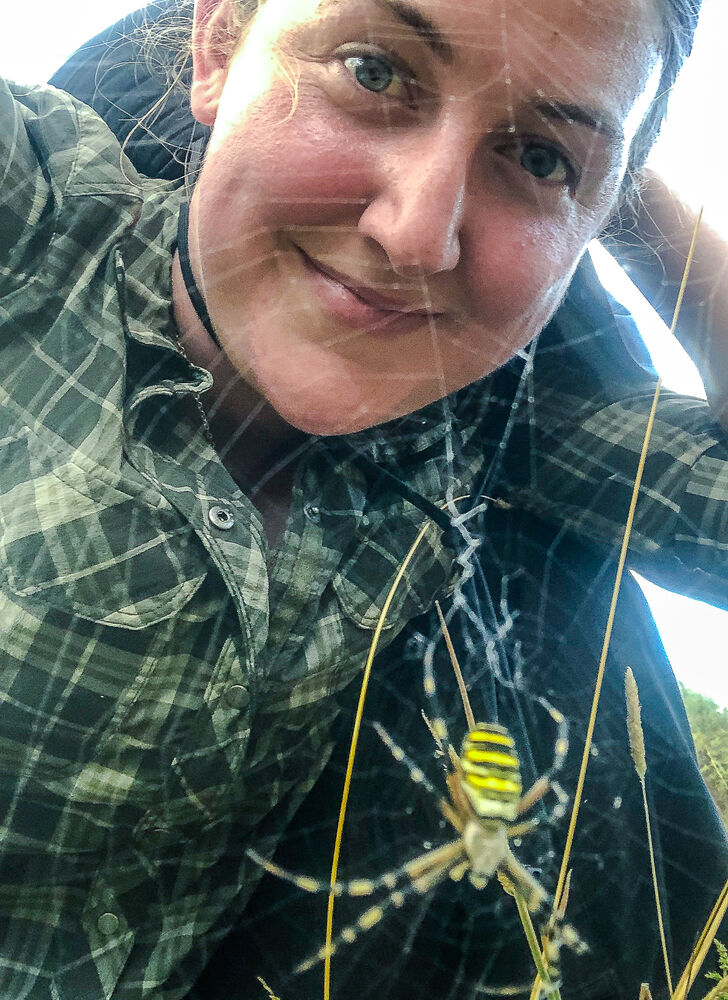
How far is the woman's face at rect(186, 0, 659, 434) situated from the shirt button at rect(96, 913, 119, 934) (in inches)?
10.2

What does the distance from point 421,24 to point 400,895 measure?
→ 1.28ft

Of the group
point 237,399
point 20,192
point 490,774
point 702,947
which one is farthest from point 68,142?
point 702,947

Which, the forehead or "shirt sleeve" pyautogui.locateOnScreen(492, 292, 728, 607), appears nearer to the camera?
the forehead

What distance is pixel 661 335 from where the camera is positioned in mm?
389

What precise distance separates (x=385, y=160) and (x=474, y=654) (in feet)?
0.78

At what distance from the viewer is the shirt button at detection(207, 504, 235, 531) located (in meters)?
0.37

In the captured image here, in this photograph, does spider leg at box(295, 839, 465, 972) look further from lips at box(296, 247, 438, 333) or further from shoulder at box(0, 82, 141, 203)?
shoulder at box(0, 82, 141, 203)

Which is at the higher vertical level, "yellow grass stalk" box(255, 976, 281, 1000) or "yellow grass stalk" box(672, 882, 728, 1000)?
"yellow grass stalk" box(672, 882, 728, 1000)

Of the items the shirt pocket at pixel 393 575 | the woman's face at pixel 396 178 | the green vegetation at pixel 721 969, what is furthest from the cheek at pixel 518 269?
the green vegetation at pixel 721 969

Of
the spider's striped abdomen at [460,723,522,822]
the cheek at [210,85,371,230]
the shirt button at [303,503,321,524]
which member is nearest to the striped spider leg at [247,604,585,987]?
the spider's striped abdomen at [460,723,522,822]

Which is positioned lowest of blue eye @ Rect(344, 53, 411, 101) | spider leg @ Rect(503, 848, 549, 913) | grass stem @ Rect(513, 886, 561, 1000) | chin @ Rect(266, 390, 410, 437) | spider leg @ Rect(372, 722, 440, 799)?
grass stem @ Rect(513, 886, 561, 1000)

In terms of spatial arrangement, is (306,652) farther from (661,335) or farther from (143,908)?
(661,335)

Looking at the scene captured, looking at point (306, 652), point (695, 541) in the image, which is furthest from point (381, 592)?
point (695, 541)

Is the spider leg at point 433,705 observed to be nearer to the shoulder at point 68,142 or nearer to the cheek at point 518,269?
the cheek at point 518,269
